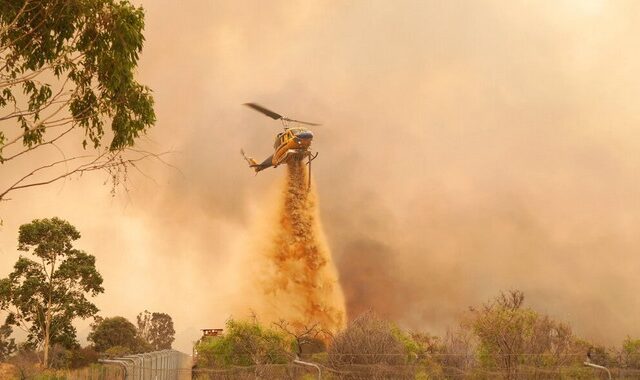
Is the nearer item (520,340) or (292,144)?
(520,340)

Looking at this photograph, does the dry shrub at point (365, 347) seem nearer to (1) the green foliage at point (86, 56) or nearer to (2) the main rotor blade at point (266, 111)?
(1) the green foliage at point (86, 56)

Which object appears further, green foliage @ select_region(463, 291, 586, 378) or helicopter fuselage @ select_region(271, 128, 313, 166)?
helicopter fuselage @ select_region(271, 128, 313, 166)

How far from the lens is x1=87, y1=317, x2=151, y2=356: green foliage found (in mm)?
79812

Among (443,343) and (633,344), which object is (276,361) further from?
(633,344)

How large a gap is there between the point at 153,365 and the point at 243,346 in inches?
1189

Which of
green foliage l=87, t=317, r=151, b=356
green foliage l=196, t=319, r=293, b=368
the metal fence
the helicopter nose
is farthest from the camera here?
green foliage l=87, t=317, r=151, b=356

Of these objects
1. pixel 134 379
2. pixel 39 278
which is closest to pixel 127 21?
pixel 134 379

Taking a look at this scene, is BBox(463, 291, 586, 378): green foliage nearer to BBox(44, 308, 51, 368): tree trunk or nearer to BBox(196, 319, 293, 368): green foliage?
BBox(196, 319, 293, 368): green foliage

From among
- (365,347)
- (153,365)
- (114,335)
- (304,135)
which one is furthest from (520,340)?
(114,335)

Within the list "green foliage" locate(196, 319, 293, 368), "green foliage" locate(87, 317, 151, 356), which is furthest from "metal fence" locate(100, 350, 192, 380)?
"green foliage" locate(87, 317, 151, 356)

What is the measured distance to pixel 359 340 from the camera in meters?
34.6

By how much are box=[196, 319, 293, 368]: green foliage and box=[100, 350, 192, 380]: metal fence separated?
1620 cm

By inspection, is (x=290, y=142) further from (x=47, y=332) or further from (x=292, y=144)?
(x=47, y=332)

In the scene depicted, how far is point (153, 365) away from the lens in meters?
22.4
